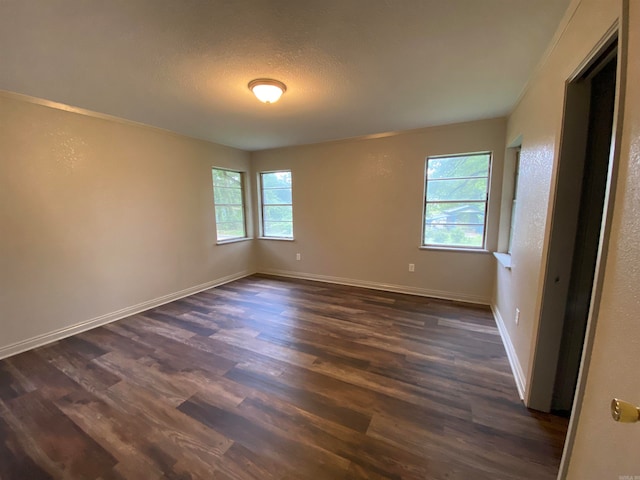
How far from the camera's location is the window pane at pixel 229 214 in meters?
4.53

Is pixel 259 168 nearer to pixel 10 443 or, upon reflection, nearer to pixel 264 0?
pixel 264 0

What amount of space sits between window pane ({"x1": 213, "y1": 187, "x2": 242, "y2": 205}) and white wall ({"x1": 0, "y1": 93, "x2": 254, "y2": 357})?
12.9 inches

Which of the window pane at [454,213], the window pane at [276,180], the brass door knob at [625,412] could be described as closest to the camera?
the brass door knob at [625,412]

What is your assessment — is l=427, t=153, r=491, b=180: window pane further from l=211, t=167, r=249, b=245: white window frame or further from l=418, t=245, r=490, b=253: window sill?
l=211, t=167, r=249, b=245: white window frame

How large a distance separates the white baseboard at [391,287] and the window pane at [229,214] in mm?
1283

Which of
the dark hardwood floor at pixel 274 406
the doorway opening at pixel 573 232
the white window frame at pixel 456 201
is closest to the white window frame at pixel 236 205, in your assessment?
the dark hardwood floor at pixel 274 406

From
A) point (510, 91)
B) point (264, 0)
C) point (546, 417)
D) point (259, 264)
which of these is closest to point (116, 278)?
point (259, 264)

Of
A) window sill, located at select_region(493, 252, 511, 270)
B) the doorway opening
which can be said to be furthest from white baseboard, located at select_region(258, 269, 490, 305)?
the doorway opening

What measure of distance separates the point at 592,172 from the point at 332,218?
127 inches

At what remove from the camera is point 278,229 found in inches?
202

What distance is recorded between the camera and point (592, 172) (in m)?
1.44

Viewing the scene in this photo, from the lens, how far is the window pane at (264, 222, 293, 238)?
4995 mm

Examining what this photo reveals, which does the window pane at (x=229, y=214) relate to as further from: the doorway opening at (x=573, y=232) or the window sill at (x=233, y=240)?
the doorway opening at (x=573, y=232)

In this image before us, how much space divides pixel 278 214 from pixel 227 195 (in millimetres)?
999
